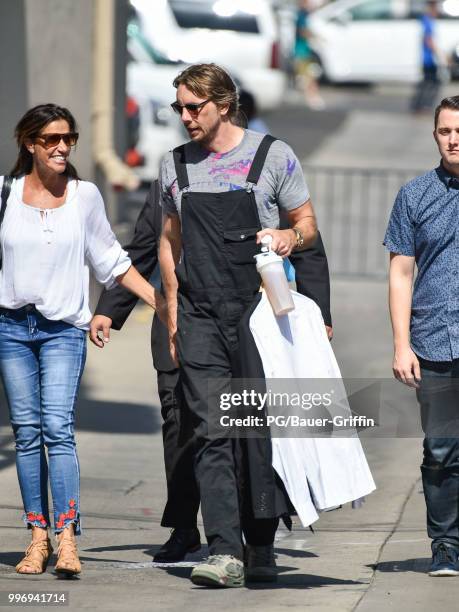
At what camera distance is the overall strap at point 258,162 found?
562cm

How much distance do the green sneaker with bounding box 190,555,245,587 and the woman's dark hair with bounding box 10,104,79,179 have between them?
63.1 inches

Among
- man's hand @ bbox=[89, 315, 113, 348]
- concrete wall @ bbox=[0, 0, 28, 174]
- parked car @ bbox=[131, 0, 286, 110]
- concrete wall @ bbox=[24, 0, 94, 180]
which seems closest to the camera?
man's hand @ bbox=[89, 315, 113, 348]

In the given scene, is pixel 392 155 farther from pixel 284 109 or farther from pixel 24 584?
pixel 24 584

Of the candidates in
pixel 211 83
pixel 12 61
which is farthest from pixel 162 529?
pixel 12 61

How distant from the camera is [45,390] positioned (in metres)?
5.73

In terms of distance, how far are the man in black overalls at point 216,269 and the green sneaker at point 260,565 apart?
0.15 meters

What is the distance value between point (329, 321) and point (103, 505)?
2015mm

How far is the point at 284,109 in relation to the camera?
83.5ft

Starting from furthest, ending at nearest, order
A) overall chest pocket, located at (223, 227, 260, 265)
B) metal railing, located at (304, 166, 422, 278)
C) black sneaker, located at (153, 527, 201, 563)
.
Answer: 1. metal railing, located at (304, 166, 422, 278)
2. black sneaker, located at (153, 527, 201, 563)
3. overall chest pocket, located at (223, 227, 260, 265)

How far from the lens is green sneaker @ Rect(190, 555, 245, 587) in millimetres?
5543

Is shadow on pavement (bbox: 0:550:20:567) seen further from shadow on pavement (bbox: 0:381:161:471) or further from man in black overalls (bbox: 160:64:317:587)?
shadow on pavement (bbox: 0:381:161:471)

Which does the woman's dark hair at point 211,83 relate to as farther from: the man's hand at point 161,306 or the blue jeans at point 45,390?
the blue jeans at point 45,390

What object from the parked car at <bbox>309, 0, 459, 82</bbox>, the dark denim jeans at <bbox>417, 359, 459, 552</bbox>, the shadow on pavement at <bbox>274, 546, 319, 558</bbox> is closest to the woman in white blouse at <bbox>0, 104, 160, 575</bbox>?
the shadow on pavement at <bbox>274, 546, 319, 558</bbox>

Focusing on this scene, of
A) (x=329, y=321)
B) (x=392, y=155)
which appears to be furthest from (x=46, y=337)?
(x=392, y=155)
